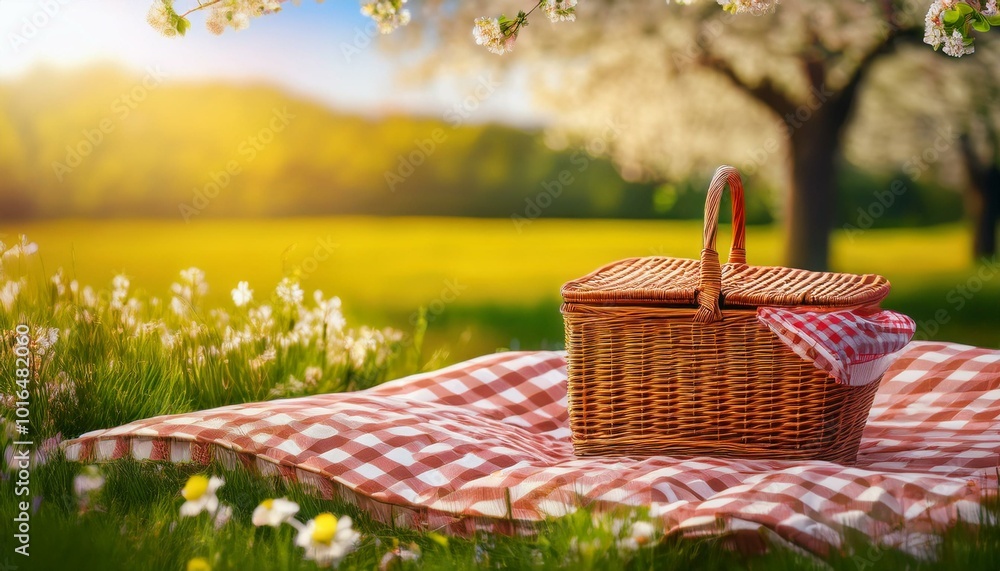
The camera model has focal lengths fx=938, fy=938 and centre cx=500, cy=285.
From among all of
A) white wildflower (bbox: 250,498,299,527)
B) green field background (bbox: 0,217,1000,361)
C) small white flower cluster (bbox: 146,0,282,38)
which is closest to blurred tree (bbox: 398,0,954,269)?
green field background (bbox: 0,217,1000,361)

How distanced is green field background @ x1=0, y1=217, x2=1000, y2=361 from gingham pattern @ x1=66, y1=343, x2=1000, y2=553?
480 centimetres

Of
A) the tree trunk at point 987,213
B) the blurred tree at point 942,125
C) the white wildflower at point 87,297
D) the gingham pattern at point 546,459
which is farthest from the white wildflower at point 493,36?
the tree trunk at point 987,213

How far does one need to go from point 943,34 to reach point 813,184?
504 centimetres

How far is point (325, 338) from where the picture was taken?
3688 millimetres

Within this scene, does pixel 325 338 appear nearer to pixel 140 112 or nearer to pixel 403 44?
pixel 403 44

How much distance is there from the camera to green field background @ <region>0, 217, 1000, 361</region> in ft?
28.7

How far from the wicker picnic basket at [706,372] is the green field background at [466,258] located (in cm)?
536

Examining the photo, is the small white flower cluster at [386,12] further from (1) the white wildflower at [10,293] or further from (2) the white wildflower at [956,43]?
(1) the white wildflower at [10,293]

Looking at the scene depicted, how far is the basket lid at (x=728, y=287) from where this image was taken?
7.76ft

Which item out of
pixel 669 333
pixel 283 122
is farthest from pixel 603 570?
pixel 283 122

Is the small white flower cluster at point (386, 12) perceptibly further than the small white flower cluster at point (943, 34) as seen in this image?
Yes

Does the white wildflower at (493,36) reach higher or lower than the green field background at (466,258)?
higher

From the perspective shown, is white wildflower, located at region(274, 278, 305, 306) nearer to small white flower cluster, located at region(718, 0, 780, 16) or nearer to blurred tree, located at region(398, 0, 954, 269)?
small white flower cluster, located at region(718, 0, 780, 16)

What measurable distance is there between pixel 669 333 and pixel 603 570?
960 mm
